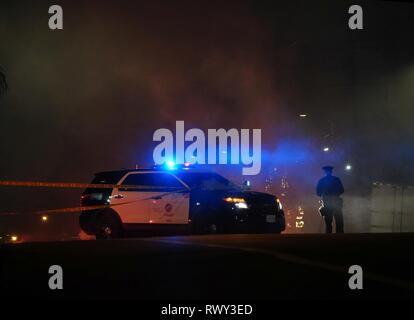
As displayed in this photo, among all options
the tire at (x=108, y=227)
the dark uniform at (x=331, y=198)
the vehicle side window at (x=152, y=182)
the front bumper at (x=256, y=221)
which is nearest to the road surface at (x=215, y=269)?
the tire at (x=108, y=227)

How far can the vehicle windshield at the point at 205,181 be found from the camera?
13.2 metres

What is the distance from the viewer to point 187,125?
71.5ft

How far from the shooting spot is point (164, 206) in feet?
42.7

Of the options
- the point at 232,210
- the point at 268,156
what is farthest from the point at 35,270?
the point at 268,156

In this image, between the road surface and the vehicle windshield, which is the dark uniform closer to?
the vehicle windshield

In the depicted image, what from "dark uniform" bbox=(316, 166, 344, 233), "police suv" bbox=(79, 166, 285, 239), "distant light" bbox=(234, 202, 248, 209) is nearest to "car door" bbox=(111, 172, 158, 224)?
"police suv" bbox=(79, 166, 285, 239)

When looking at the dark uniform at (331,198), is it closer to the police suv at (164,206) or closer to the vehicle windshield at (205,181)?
the police suv at (164,206)

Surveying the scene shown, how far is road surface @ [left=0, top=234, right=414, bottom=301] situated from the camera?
20.6ft

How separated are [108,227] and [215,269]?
5.96 meters

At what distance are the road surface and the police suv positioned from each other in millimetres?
2756

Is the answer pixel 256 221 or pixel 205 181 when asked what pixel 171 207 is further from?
pixel 256 221

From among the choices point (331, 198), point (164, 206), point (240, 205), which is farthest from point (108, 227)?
point (331, 198)
